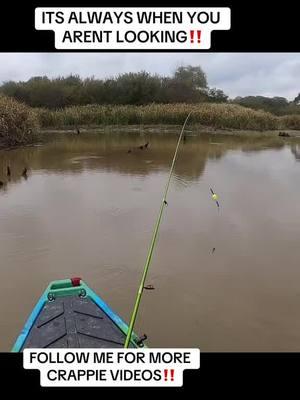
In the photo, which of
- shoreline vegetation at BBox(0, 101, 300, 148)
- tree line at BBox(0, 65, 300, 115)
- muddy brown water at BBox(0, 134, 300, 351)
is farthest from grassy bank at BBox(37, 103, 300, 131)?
muddy brown water at BBox(0, 134, 300, 351)

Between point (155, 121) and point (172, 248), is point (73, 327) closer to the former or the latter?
point (172, 248)

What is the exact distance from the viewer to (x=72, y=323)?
327cm

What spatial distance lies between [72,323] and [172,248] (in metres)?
2.58

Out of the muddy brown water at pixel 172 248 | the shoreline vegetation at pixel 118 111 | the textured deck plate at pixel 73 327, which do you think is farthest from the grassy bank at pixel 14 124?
the textured deck plate at pixel 73 327

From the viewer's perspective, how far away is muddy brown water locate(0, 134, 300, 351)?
12.6ft

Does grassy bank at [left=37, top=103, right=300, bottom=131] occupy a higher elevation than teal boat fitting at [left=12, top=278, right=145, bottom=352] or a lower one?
higher

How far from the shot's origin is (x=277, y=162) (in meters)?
13.3

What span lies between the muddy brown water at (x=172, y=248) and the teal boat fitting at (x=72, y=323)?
0.49m

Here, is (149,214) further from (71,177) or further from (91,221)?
(71,177)

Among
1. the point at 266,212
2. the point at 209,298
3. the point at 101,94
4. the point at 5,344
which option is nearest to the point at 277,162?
the point at 266,212

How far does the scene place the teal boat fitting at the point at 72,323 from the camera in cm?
299

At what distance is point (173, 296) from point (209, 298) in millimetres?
422

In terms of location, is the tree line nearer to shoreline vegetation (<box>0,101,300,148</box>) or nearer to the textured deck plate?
shoreline vegetation (<box>0,101,300,148</box>)

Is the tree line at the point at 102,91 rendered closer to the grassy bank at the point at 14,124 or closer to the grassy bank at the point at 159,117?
the grassy bank at the point at 159,117
